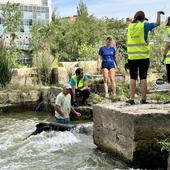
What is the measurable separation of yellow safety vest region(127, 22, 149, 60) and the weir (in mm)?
1020

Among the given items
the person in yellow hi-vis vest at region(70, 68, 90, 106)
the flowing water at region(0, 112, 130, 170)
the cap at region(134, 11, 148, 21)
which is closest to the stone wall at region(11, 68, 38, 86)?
the person in yellow hi-vis vest at region(70, 68, 90, 106)

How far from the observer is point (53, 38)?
41.9 meters

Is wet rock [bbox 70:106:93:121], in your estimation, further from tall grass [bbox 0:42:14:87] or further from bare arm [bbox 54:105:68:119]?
tall grass [bbox 0:42:14:87]

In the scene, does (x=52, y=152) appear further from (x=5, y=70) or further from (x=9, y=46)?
(x=9, y=46)

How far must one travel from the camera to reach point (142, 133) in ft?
28.0

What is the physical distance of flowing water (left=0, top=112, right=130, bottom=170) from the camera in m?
9.45

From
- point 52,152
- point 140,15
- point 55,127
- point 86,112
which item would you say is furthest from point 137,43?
point 86,112

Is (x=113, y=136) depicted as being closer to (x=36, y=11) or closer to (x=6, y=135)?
(x=6, y=135)

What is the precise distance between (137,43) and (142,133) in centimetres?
203

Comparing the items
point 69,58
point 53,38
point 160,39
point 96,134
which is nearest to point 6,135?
point 96,134

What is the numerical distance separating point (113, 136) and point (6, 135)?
4478 millimetres

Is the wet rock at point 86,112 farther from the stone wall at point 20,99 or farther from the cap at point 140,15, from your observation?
the cap at point 140,15

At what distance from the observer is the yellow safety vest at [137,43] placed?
974 cm

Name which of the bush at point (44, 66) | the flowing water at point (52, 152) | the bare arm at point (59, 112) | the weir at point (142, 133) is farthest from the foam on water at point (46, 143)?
the bush at point (44, 66)
